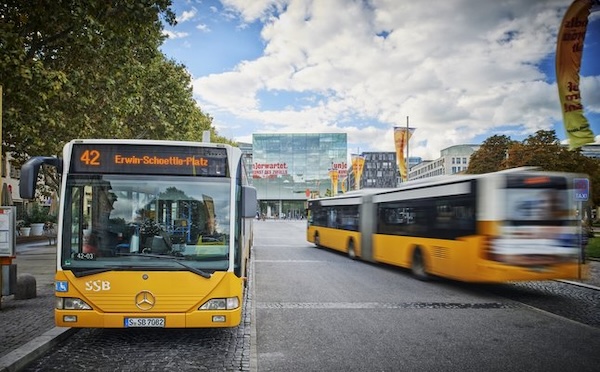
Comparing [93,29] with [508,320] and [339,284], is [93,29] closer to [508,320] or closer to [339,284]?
[339,284]

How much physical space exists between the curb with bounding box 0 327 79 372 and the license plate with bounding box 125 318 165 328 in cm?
112

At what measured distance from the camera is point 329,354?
597 cm

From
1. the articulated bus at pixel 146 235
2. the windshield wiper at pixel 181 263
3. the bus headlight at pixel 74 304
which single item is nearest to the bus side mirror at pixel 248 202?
the articulated bus at pixel 146 235

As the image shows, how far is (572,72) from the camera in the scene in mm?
7773

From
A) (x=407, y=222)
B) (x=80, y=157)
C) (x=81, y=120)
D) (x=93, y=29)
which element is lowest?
(x=407, y=222)

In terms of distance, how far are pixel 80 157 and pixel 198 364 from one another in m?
3.06

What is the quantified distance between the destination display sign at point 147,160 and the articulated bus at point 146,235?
0.01 meters

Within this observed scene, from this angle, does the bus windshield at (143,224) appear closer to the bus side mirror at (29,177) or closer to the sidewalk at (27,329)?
the bus side mirror at (29,177)

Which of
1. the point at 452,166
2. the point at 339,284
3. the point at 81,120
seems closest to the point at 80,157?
the point at 339,284

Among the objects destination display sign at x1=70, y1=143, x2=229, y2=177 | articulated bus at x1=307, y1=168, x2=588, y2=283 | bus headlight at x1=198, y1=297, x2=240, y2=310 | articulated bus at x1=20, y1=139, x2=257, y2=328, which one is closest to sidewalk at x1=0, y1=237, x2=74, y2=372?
articulated bus at x1=20, y1=139, x2=257, y2=328

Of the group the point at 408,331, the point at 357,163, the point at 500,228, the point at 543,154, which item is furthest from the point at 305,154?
the point at 408,331

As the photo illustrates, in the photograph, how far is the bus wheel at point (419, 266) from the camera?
41.8 feet

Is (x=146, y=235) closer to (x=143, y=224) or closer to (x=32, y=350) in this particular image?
(x=143, y=224)

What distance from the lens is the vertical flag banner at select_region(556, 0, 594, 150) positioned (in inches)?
297
